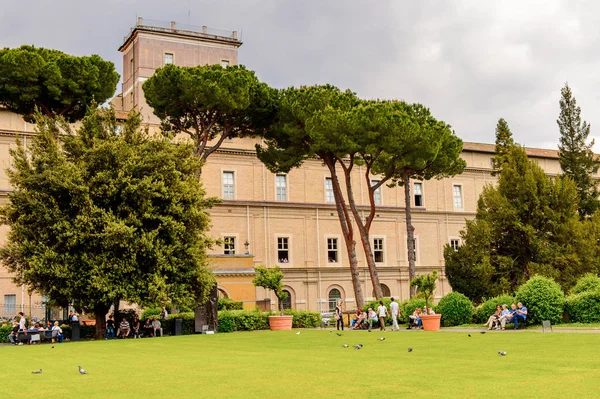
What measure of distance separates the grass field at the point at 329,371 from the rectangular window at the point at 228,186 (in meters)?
27.5

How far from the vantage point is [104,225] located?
24625mm

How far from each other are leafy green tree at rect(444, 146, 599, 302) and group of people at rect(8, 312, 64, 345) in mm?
21982

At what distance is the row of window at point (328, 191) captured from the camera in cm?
4600

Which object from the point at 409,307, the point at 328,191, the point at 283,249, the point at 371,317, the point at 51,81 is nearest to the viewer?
the point at 371,317

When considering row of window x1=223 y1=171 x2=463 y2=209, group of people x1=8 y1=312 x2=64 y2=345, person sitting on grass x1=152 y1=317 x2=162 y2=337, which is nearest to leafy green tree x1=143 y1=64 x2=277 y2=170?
person sitting on grass x1=152 y1=317 x2=162 y2=337

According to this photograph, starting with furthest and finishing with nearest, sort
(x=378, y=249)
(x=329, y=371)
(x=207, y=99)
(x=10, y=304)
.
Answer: (x=378, y=249)
(x=10, y=304)
(x=207, y=99)
(x=329, y=371)

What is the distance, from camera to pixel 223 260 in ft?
129

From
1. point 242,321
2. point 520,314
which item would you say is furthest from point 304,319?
point 520,314

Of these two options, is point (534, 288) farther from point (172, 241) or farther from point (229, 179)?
point (229, 179)

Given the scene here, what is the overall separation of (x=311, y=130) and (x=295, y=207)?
51.6 ft

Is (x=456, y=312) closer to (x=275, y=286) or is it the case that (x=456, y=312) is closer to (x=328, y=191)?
(x=275, y=286)

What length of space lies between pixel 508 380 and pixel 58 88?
2801 centimetres

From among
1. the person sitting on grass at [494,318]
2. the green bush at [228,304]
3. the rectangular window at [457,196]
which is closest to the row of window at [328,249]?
the rectangular window at [457,196]

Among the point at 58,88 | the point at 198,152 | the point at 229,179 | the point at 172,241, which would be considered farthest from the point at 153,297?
the point at 229,179
